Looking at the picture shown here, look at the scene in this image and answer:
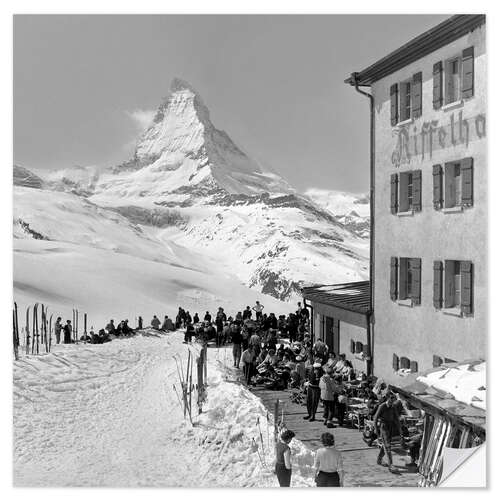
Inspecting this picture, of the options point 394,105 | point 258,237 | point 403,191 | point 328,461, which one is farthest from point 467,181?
point 258,237

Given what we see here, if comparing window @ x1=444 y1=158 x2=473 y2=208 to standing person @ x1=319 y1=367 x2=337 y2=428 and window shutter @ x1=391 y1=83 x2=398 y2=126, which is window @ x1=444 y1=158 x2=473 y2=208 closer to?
window shutter @ x1=391 y1=83 x2=398 y2=126

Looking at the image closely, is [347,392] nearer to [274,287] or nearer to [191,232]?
[274,287]

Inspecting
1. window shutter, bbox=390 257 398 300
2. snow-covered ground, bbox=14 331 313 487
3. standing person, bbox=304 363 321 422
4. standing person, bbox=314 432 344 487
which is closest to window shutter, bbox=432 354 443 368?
window shutter, bbox=390 257 398 300

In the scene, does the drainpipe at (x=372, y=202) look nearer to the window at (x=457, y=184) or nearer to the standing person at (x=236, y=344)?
the window at (x=457, y=184)

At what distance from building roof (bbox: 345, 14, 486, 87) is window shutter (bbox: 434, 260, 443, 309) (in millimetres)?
4075

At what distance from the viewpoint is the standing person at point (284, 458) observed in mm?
9328

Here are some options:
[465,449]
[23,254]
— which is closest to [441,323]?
[465,449]

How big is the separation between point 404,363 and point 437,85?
5762 millimetres

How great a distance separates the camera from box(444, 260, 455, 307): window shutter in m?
13.1

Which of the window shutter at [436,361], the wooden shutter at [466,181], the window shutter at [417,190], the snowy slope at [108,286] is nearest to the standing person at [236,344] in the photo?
the window shutter at [436,361]

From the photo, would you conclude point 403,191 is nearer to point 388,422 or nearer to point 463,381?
point 463,381

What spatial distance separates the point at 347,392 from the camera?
14.2 metres

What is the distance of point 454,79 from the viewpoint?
12.6m
